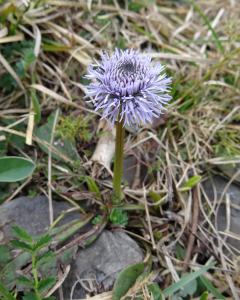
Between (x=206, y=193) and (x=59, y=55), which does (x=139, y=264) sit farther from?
(x=59, y=55)

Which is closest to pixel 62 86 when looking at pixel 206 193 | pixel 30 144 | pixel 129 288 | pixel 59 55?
pixel 59 55

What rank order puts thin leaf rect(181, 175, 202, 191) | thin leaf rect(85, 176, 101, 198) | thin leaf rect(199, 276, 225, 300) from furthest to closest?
thin leaf rect(181, 175, 202, 191), thin leaf rect(85, 176, 101, 198), thin leaf rect(199, 276, 225, 300)

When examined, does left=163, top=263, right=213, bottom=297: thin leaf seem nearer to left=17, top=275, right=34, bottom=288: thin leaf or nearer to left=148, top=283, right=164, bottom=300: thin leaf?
left=148, top=283, right=164, bottom=300: thin leaf

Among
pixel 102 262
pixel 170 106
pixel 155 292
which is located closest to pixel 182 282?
pixel 155 292

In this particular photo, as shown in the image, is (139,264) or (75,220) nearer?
(139,264)

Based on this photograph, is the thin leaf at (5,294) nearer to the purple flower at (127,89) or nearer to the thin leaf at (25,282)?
the thin leaf at (25,282)

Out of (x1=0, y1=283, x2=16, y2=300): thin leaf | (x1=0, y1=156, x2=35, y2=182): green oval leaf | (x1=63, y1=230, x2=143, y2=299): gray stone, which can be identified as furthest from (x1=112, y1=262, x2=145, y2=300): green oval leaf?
(x1=0, y1=156, x2=35, y2=182): green oval leaf

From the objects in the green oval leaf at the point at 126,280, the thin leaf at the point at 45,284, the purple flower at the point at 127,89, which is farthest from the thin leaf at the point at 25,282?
the purple flower at the point at 127,89
